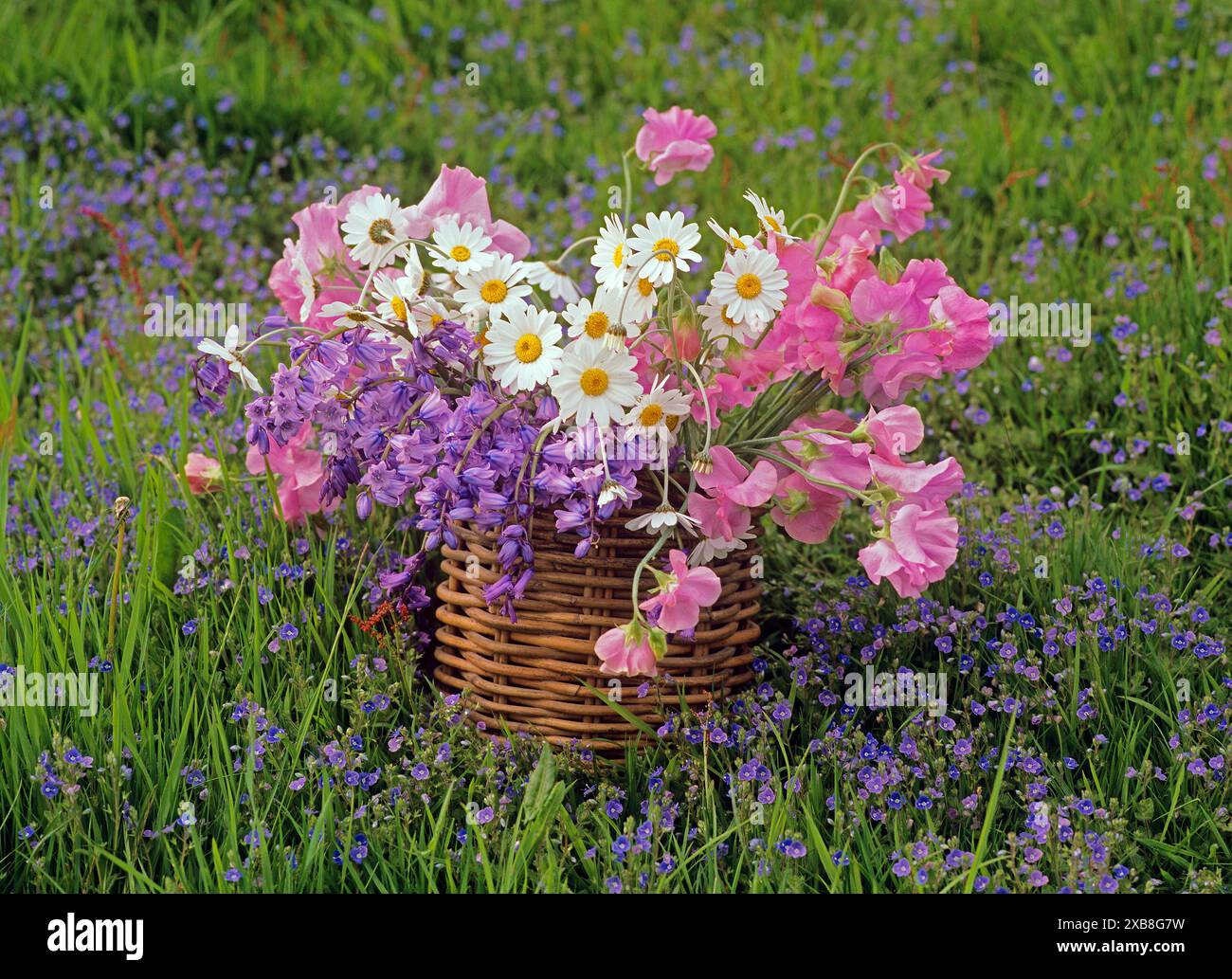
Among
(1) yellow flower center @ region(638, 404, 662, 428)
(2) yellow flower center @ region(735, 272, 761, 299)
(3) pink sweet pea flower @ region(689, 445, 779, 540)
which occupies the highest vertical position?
(2) yellow flower center @ region(735, 272, 761, 299)

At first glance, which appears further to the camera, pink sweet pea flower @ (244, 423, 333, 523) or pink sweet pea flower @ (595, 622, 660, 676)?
pink sweet pea flower @ (244, 423, 333, 523)

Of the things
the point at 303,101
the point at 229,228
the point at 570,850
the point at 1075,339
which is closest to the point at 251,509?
the point at 570,850

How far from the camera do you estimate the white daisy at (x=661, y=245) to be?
1985mm

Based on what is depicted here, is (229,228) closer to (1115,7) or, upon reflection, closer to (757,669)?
(757,669)

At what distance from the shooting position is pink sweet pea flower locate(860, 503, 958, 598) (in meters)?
1.96

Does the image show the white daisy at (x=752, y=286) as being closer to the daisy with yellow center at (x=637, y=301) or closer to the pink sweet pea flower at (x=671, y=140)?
the daisy with yellow center at (x=637, y=301)

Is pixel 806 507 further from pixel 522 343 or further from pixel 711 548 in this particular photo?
pixel 522 343

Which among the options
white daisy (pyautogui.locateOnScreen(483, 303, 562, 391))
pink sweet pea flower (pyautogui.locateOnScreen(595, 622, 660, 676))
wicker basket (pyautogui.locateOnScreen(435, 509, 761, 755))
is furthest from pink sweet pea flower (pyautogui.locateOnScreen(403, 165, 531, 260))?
pink sweet pea flower (pyautogui.locateOnScreen(595, 622, 660, 676))

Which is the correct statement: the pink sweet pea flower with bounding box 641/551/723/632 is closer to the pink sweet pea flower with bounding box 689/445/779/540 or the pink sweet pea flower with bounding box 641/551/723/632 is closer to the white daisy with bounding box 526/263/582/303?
the pink sweet pea flower with bounding box 689/445/779/540

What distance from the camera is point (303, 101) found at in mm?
4617

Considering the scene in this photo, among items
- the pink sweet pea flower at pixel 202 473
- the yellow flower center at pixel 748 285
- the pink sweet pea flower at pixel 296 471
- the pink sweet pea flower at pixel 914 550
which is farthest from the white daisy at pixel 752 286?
the pink sweet pea flower at pixel 202 473

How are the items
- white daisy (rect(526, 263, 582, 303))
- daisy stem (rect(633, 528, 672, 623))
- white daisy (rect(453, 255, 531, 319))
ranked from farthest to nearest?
white daisy (rect(526, 263, 582, 303)) → white daisy (rect(453, 255, 531, 319)) → daisy stem (rect(633, 528, 672, 623))

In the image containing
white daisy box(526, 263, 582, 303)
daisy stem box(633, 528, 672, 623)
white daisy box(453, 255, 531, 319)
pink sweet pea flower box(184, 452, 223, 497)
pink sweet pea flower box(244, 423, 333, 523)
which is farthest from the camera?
pink sweet pea flower box(184, 452, 223, 497)

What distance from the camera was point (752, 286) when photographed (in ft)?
6.73
